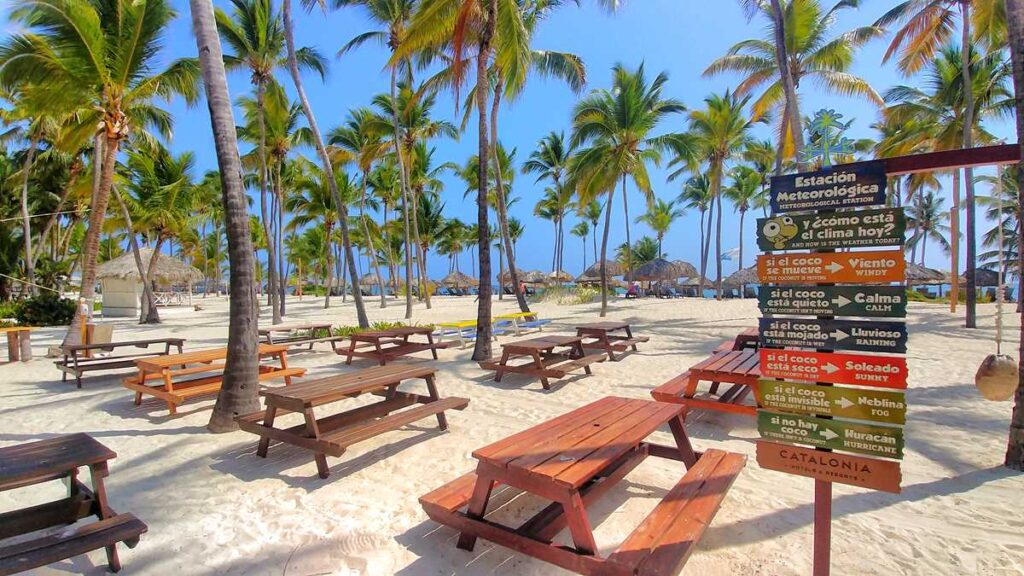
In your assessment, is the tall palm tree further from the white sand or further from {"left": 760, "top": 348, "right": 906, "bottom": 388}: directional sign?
{"left": 760, "top": 348, "right": 906, "bottom": 388}: directional sign

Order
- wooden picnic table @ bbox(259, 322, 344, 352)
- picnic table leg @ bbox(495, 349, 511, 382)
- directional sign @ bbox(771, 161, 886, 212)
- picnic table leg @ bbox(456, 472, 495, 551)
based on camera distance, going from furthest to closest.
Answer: wooden picnic table @ bbox(259, 322, 344, 352) → picnic table leg @ bbox(495, 349, 511, 382) → picnic table leg @ bbox(456, 472, 495, 551) → directional sign @ bbox(771, 161, 886, 212)

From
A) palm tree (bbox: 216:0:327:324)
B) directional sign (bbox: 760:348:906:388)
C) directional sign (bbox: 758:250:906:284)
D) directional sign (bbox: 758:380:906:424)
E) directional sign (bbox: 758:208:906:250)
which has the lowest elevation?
directional sign (bbox: 758:380:906:424)

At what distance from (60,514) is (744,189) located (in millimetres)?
36905

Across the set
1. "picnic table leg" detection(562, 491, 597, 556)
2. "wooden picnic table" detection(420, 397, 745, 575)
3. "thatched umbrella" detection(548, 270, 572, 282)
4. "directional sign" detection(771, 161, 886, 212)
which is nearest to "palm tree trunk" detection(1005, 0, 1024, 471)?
"wooden picnic table" detection(420, 397, 745, 575)

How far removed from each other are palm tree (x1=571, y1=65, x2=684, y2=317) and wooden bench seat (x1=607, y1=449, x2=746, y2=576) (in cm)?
1323

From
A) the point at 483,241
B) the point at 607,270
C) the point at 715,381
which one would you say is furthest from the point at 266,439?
the point at 607,270

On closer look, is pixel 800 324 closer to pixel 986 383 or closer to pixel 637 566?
pixel 637 566

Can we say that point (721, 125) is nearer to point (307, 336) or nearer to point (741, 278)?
point (741, 278)

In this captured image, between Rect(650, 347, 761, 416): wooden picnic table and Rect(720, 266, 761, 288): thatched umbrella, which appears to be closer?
Rect(650, 347, 761, 416): wooden picnic table

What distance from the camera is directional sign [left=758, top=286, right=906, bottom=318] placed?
1.90m

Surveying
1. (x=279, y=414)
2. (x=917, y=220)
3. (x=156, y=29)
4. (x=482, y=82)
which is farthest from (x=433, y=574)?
(x=917, y=220)

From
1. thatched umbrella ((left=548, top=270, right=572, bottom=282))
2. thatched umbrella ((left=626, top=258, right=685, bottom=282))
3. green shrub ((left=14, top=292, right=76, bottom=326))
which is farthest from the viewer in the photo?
thatched umbrella ((left=548, top=270, right=572, bottom=282))

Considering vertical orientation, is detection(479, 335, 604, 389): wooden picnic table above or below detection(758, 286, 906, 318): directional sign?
below

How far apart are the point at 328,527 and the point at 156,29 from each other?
11.6 meters
